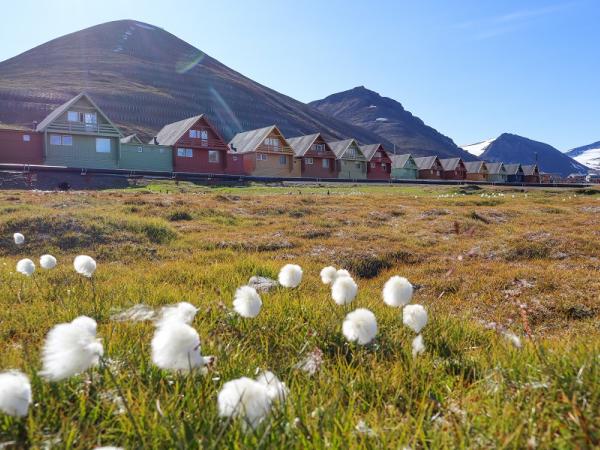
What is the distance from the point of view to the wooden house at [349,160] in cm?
8300

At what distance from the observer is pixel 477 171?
117625mm

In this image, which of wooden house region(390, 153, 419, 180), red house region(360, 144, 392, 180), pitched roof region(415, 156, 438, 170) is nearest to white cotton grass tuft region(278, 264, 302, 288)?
red house region(360, 144, 392, 180)

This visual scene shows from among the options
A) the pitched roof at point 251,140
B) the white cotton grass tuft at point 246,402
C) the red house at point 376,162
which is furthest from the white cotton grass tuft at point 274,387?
the red house at point 376,162

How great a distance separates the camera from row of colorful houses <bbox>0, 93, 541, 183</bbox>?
53906 mm

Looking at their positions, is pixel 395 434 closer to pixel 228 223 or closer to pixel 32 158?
pixel 228 223

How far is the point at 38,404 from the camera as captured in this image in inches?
83.5

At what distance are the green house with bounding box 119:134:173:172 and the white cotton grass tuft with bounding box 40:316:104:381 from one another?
63.2 m

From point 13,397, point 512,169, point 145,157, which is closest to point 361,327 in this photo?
point 13,397

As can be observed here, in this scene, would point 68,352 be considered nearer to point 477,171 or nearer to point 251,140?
point 251,140

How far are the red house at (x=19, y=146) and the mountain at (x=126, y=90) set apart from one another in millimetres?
50780

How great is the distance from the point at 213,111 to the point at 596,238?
535ft

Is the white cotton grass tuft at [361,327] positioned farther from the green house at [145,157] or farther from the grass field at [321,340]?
the green house at [145,157]

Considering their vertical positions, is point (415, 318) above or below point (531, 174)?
below

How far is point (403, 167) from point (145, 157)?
A: 60588 millimetres
